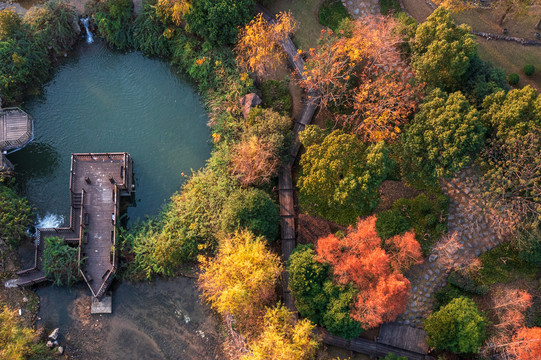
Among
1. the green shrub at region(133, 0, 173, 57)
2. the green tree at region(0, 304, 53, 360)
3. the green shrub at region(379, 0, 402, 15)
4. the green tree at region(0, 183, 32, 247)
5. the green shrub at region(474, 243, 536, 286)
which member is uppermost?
the green shrub at region(379, 0, 402, 15)

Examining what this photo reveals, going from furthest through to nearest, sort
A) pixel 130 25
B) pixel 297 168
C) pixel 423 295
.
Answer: pixel 130 25, pixel 297 168, pixel 423 295

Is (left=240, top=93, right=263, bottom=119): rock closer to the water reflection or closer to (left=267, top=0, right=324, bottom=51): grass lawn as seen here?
(left=267, top=0, right=324, bottom=51): grass lawn

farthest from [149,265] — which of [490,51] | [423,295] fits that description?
[490,51]

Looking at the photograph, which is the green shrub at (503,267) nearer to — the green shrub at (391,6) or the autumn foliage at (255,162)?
the autumn foliage at (255,162)

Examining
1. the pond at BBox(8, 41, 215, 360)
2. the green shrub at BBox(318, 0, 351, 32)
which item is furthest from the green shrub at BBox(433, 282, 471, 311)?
the green shrub at BBox(318, 0, 351, 32)

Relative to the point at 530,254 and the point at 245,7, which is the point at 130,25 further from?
the point at 530,254

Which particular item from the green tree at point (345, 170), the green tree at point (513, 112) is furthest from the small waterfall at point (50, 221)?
the green tree at point (513, 112)

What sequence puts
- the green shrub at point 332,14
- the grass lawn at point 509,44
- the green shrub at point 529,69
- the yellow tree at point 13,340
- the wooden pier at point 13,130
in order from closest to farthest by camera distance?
the yellow tree at point 13,340 < the green shrub at point 529,69 < the grass lawn at point 509,44 < the wooden pier at point 13,130 < the green shrub at point 332,14
